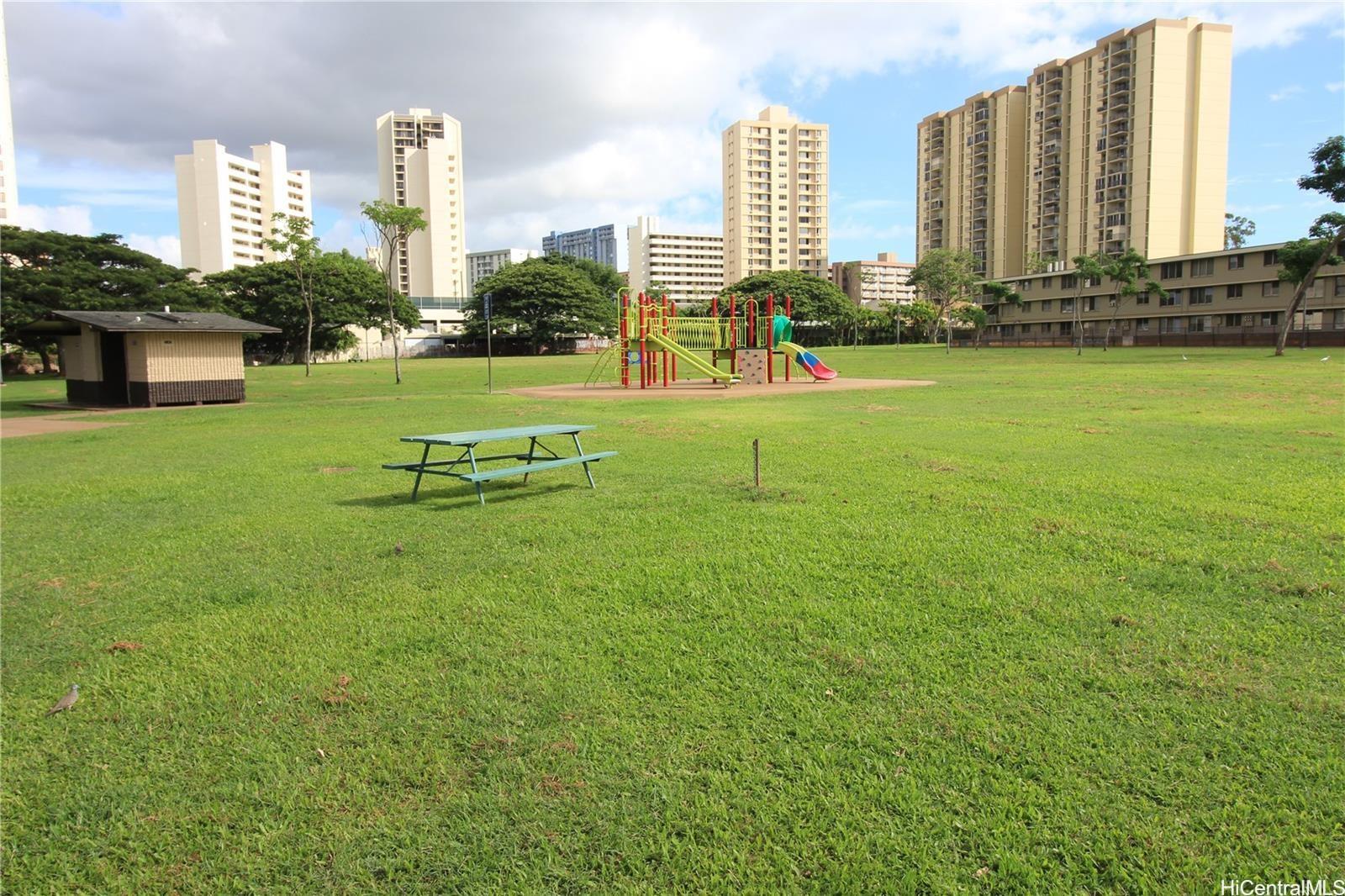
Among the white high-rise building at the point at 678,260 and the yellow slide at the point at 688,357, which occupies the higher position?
the white high-rise building at the point at 678,260

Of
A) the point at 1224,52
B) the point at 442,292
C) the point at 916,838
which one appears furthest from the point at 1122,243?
the point at 916,838

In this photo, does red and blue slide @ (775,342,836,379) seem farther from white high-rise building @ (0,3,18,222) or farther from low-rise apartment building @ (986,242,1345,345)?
low-rise apartment building @ (986,242,1345,345)

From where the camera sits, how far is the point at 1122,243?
3846 inches

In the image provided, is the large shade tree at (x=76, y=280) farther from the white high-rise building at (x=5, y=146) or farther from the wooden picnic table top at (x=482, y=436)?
the wooden picnic table top at (x=482, y=436)

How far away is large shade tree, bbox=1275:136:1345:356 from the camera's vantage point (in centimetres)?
3891

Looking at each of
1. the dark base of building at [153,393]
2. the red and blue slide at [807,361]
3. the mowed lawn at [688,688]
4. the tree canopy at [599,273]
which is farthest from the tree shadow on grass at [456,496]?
the tree canopy at [599,273]

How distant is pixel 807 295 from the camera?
89875 millimetres

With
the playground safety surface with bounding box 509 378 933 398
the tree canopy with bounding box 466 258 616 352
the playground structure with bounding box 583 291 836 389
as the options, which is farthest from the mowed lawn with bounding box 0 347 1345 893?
the tree canopy with bounding box 466 258 616 352

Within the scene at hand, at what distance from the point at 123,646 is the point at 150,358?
22163mm

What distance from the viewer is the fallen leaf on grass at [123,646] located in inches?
176

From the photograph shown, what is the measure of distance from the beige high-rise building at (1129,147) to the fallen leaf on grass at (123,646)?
354 ft

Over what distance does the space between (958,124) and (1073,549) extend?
13335 centimetres

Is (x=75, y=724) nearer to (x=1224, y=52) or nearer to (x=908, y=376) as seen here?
(x=908, y=376)

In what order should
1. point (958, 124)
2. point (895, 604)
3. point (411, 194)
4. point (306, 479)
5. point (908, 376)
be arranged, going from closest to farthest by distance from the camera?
1. point (895, 604)
2. point (306, 479)
3. point (908, 376)
4. point (958, 124)
5. point (411, 194)
